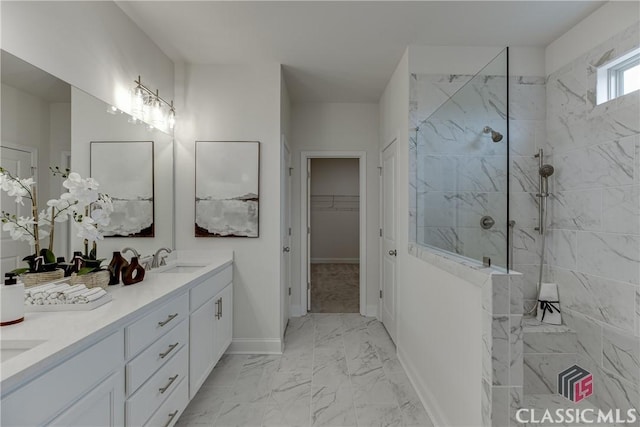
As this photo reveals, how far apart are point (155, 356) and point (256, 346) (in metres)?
1.50

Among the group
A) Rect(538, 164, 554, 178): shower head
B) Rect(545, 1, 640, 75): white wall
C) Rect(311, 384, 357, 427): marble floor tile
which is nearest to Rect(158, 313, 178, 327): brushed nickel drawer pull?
Rect(311, 384, 357, 427): marble floor tile

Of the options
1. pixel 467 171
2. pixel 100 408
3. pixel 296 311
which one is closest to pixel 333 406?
pixel 100 408

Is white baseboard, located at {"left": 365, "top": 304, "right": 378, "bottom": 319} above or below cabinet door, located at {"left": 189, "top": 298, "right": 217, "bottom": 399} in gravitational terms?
below

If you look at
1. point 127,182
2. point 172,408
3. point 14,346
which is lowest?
point 172,408

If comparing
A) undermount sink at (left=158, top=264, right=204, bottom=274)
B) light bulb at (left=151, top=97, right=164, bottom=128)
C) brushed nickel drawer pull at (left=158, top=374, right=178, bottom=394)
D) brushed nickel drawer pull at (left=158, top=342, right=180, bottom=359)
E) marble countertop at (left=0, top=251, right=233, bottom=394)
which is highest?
light bulb at (left=151, top=97, right=164, bottom=128)

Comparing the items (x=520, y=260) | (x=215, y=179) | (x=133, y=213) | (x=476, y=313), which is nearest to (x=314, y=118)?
(x=215, y=179)

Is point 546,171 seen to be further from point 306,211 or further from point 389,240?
point 306,211

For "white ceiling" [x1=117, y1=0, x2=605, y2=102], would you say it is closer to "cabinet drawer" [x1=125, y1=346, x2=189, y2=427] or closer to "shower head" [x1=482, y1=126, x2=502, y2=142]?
"shower head" [x1=482, y1=126, x2=502, y2=142]

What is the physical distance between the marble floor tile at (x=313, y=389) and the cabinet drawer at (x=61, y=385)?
1.05 metres

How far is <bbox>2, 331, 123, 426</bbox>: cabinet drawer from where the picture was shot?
0.89 m

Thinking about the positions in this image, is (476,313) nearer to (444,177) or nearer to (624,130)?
(444,177)

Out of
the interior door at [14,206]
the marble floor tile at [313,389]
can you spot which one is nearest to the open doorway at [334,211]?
the marble floor tile at [313,389]

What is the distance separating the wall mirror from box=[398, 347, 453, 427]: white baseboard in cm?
229
